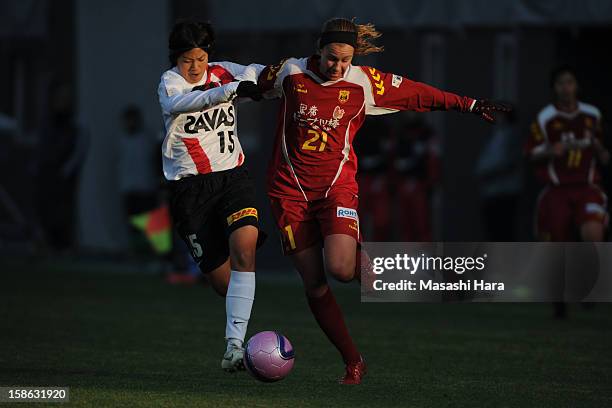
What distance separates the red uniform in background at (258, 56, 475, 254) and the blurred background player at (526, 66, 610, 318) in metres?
4.54

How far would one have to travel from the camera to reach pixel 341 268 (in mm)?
9133

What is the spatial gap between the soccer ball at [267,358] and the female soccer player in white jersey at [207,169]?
18.9 inches

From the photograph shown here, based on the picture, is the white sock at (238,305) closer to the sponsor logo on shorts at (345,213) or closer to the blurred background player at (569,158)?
the sponsor logo on shorts at (345,213)

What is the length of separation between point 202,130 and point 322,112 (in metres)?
0.91

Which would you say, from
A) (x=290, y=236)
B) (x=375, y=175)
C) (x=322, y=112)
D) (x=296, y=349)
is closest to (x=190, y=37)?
(x=322, y=112)

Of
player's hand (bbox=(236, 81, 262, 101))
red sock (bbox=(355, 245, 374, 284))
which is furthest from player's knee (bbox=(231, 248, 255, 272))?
player's hand (bbox=(236, 81, 262, 101))

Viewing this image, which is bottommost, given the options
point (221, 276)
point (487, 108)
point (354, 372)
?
point (354, 372)

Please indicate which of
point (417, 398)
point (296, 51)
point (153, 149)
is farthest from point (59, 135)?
point (417, 398)

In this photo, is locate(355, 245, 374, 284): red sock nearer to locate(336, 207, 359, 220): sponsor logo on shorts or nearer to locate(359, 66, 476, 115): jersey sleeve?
locate(336, 207, 359, 220): sponsor logo on shorts

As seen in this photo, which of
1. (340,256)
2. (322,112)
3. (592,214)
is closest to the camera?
(340,256)

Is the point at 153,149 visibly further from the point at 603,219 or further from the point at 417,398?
the point at 417,398

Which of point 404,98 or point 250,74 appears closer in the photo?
point 404,98

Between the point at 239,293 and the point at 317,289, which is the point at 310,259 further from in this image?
the point at 239,293

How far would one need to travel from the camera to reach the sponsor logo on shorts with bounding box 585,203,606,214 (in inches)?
542
